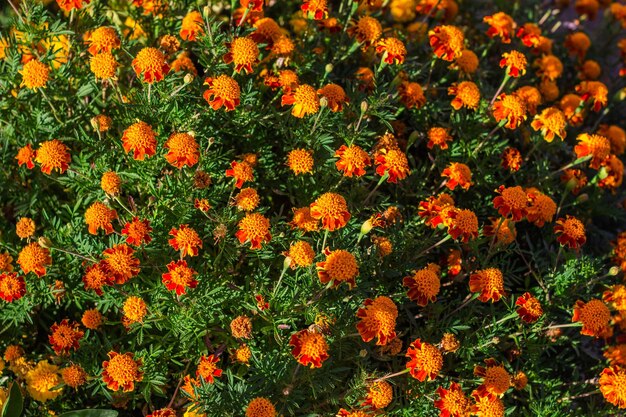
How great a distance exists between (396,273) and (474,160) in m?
0.73

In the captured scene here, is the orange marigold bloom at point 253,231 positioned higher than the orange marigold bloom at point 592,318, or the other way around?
the orange marigold bloom at point 253,231

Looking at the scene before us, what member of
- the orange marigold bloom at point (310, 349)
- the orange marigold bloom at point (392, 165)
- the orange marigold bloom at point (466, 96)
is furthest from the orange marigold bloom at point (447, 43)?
the orange marigold bloom at point (310, 349)

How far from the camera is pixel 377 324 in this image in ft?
6.82

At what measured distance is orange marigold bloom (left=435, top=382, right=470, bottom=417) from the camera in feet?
7.04

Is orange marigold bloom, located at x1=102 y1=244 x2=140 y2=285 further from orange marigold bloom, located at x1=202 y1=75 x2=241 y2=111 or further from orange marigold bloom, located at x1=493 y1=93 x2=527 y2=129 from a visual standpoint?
orange marigold bloom, located at x1=493 y1=93 x2=527 y2=129

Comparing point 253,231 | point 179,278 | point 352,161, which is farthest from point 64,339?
point 352,161

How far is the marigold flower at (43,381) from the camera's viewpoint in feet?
7.42

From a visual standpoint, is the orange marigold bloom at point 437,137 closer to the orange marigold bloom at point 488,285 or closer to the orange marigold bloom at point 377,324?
the orange marigold bloom at point 488,285

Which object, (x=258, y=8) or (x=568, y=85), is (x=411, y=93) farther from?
(x=568, y=85)

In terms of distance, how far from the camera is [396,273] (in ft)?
7.97

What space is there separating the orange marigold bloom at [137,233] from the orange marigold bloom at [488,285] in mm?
1059

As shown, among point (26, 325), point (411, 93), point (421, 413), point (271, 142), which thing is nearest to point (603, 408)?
point (421, 413)

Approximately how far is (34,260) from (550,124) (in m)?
1.96

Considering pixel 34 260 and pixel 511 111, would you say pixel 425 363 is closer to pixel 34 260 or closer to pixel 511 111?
pixel 511 111
